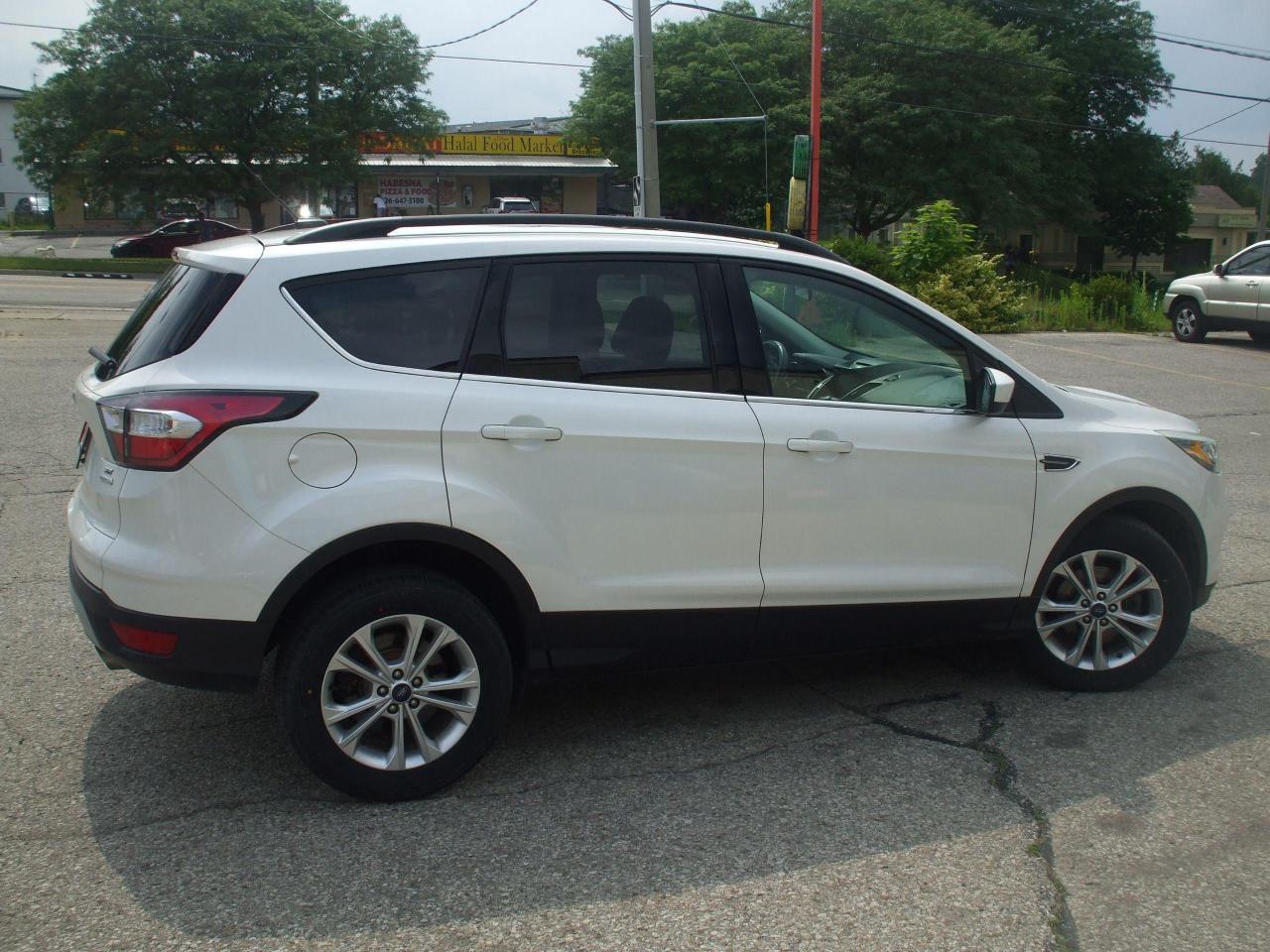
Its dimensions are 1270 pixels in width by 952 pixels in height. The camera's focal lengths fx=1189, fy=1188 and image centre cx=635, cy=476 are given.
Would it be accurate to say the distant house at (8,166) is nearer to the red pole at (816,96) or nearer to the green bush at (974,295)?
the red pole at (816,96)

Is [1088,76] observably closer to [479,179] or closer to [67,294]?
[479,179]

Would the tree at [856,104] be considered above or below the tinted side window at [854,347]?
above

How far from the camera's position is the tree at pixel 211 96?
37.7 meters

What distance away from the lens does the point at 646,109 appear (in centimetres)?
2083

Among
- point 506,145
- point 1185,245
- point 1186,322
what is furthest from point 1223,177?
point 1186,322

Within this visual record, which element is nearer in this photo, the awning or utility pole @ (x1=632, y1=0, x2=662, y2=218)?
utility pole @ (x1=632, y1=0, x2=662, y2=218)

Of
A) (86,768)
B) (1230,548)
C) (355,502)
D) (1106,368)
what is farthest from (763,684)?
(1106,368)

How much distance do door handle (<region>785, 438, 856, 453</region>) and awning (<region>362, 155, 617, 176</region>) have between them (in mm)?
53125

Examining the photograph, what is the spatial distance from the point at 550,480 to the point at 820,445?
983 mm

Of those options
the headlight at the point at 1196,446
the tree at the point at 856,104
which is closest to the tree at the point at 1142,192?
the tree at the point at 856,104

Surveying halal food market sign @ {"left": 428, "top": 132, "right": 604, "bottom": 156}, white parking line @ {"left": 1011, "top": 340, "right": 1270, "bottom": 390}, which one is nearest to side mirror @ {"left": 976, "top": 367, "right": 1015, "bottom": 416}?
white parking line @ {"left": 1011, "top": 340, "right": 1270, "bottom": 390}

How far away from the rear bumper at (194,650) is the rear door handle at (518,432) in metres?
0.89

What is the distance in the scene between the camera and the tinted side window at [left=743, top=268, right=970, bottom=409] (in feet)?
14.2

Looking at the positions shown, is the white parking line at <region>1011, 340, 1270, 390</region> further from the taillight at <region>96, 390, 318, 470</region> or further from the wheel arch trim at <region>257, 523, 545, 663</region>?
the taillight at <region>96, 390, 318, 470</region>
